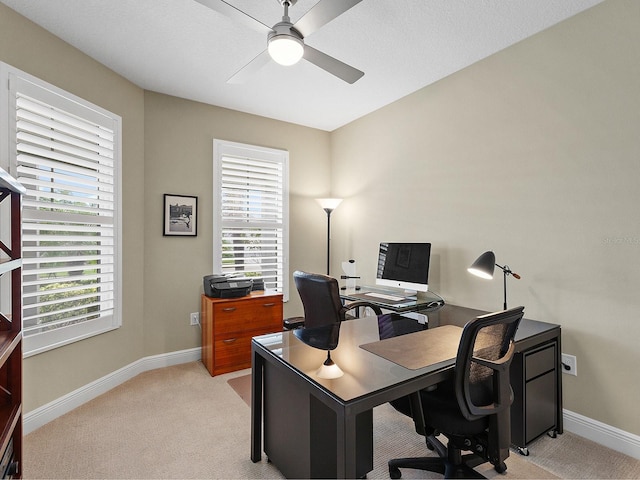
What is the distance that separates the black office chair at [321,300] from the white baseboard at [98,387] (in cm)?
152

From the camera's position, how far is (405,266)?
3.03m

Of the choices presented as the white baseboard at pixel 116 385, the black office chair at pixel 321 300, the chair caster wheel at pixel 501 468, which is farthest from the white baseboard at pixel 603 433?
the black office chair at pixel 321 300

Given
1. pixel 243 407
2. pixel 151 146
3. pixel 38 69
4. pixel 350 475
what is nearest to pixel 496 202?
pixel 350 475

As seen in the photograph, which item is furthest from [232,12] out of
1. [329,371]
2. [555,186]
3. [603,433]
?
[603,433]

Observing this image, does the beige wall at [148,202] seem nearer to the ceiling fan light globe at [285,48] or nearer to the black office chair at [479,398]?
the ceiling fan light globe at [285,48]

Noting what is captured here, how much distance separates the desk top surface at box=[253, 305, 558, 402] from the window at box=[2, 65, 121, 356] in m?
1.59

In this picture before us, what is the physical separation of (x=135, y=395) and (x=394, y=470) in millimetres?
2091

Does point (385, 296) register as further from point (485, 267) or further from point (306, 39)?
point (306, 39)

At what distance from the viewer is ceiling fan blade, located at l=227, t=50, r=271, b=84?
2010mm

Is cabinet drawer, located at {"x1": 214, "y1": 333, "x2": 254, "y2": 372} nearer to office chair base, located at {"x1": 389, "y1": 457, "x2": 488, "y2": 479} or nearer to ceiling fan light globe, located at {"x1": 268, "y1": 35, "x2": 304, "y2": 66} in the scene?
office chair base, located at {"x1": 389, "y1": 457, "x2": 488, "y2": 479}

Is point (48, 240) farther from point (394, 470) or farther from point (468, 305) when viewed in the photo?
point (468, 305)

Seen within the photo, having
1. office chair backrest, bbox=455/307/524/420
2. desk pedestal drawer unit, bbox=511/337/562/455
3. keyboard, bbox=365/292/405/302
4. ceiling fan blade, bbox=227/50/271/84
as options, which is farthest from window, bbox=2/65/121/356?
desk pedestal drawer unit, bbox=511/337/562/455

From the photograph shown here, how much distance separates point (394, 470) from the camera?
70.1 inches

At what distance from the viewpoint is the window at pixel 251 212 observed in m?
3.60
